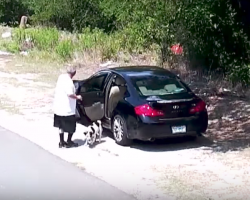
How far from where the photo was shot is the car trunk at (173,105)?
12.0 meters

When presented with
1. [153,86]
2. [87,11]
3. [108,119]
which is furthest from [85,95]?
→ [87,11]

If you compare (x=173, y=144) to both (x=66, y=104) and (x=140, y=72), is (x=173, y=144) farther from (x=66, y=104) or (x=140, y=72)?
(x=66, y=104)

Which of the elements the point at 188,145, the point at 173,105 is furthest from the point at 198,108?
the point at 188,145

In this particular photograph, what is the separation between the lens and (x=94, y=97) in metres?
13.5

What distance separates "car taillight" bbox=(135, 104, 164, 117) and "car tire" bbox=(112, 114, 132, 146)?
0.48m

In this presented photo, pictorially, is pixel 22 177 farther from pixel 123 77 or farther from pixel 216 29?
pixel 216 29

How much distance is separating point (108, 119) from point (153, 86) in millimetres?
1229

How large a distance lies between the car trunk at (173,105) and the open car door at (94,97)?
1.46 m

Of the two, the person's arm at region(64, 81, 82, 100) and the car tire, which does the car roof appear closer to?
the car tire

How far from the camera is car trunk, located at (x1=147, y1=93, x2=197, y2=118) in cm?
1202

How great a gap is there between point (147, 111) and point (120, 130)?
3.00ft

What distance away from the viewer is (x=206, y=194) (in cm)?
935

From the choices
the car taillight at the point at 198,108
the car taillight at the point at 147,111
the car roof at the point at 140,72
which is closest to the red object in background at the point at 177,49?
the car roof at the point at 140,72

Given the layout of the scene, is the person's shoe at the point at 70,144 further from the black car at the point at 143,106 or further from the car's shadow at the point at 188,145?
the car's shadow at the point at 188,145
